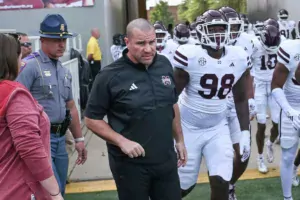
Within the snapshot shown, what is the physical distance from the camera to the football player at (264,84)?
6465 mm

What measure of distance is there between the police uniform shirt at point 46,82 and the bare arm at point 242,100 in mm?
1560

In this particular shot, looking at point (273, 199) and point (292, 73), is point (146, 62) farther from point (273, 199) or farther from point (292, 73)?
point (273, 199)

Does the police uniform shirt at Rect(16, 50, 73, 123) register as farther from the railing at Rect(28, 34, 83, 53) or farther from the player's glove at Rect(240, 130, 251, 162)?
the railing at Rect(28, 34, 83, 53)

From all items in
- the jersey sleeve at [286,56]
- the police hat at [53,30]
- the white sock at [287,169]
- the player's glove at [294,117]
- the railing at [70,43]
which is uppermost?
the police hat at [53,30]

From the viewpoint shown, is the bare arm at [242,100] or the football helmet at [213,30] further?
the bare arm at [242,100]

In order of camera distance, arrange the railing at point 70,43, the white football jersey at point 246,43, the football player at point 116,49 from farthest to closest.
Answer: the football player at point 116,49
the railing at point 70,43
the white football jersey at point 246,43

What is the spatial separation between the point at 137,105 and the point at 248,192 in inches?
112


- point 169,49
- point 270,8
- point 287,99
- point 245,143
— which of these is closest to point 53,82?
point 245,143

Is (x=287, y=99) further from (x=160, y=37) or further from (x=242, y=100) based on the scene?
(x=160, y=37)

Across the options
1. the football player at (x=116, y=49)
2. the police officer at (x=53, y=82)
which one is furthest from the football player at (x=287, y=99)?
the football player at (x=116, y=49)

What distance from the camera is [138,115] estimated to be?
3.22 metres

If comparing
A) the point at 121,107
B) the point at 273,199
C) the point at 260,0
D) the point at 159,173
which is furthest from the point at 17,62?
the point at 260,0

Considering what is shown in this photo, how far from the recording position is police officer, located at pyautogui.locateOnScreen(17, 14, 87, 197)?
151 inches

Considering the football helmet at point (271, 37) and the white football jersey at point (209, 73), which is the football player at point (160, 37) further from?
the white football jersey at point (209, 73)
